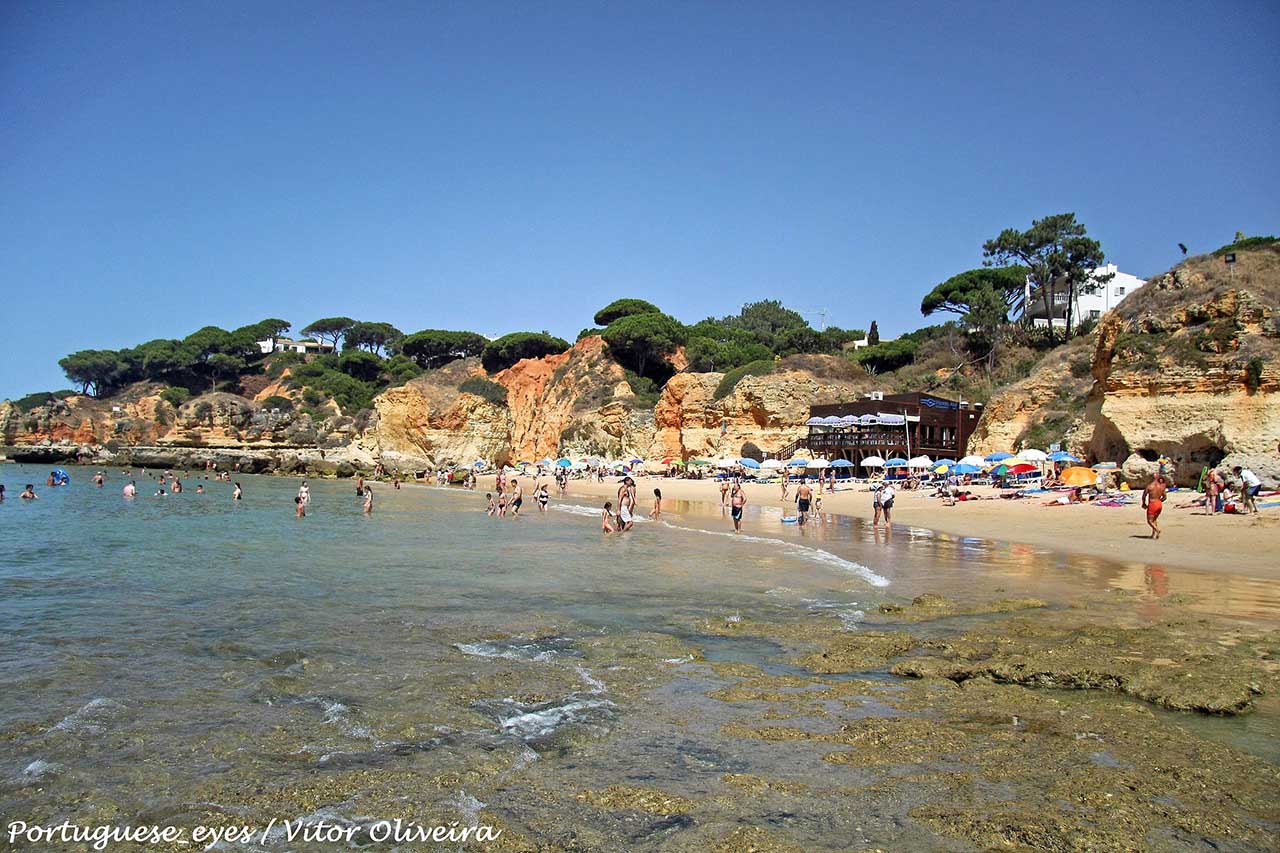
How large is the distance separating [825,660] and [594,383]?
58389 mm

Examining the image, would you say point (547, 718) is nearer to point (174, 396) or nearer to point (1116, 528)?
point (1116, 528)

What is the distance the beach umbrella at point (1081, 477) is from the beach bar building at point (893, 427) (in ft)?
61.8

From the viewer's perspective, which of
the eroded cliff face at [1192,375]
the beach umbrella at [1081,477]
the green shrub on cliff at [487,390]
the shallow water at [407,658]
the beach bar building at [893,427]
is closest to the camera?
the shallow water at [407,658]

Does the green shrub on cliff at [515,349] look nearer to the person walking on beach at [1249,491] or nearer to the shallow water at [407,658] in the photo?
the shallow water at [407,658]

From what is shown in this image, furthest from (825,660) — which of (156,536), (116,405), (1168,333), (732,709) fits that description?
(116,405)

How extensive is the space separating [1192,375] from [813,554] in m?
15.2

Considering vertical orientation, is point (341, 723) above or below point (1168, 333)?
below

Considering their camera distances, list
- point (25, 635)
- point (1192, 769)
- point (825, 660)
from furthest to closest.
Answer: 1. point (25, 635)
2. point (825, 660)
3. point (1192, 769)

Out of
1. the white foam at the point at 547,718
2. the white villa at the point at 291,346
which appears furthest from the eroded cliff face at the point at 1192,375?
the white villa at the point at 291,346

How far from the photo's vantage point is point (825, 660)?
22.5 ft

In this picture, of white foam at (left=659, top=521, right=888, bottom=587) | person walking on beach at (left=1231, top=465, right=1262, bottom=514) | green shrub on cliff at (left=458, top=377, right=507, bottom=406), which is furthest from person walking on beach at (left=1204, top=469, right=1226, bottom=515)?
green shrub on cliff at (left=458, top=377, right=507, bottom=406)

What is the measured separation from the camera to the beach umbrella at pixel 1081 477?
22703mm

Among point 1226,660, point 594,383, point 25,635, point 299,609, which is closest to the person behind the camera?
point 1226,660

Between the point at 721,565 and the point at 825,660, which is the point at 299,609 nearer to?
the point at 825,660
